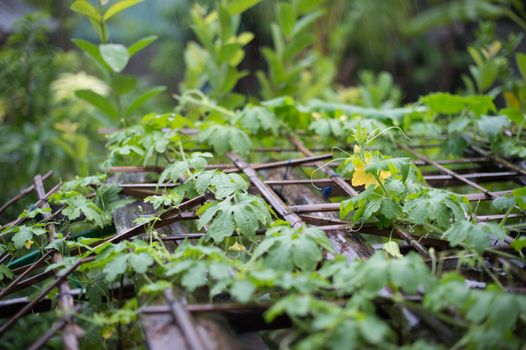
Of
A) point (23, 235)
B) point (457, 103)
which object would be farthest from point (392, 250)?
point (457, 103)

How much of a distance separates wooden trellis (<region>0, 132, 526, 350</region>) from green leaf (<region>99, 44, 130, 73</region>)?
0.59 m

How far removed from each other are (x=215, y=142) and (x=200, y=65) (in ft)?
5.19

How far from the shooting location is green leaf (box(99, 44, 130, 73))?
7.66 ft

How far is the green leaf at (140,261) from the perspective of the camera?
1166 mm

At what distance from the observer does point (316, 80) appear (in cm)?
486

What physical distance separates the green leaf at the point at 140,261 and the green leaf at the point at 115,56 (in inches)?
54.6

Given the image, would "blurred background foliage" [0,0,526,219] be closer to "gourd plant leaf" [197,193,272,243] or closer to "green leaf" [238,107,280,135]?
"green leaf" [238,107,280,135]

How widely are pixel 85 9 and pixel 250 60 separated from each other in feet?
18.6

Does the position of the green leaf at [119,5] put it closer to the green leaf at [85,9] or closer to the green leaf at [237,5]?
the green leaf at [85,9]

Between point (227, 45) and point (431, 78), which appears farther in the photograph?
point (431, 78)

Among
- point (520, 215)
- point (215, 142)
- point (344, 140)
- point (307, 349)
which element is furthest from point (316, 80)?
point (307, 349)

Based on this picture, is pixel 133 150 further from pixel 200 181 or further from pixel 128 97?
pixel 128 97

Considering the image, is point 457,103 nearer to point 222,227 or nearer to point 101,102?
point 222,227

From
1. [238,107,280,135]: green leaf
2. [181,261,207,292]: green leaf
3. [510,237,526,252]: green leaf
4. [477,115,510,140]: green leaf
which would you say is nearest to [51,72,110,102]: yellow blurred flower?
[238,107,280,135]: green leaf
